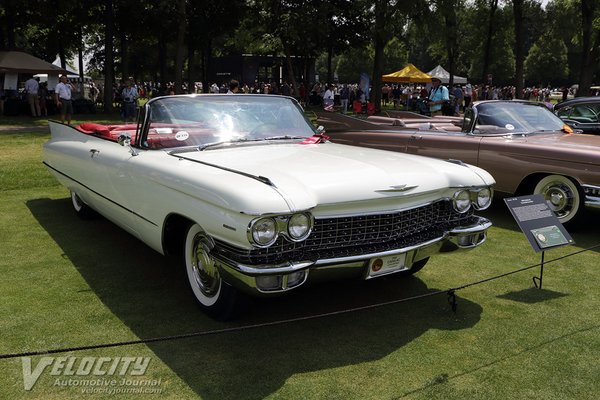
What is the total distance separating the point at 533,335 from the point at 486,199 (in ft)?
3.29

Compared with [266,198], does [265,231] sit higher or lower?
lower

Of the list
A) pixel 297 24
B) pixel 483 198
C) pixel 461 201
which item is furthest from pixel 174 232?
pixel 297 24

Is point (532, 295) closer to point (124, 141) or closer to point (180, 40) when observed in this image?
point (124, 141)

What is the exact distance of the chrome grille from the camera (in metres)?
3.00

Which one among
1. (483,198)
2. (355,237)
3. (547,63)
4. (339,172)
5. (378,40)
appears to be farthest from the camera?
(547,63)

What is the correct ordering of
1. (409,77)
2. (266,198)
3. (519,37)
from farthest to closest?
(409,77) → (519,37) → (266,198)

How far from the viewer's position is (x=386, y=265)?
3.31m

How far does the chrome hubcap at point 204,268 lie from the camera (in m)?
3.43

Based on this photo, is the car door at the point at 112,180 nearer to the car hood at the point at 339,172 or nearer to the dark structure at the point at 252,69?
the car hood at the point at 339,172

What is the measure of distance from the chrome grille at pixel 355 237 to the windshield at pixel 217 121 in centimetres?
142

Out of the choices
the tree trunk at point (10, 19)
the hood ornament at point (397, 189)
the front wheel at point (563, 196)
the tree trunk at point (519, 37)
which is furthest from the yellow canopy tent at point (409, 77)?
the hood ornament at point (397, 189)

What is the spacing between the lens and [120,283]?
4.24 metres

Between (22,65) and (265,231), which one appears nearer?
(265,231)

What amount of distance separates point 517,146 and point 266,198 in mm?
4287
